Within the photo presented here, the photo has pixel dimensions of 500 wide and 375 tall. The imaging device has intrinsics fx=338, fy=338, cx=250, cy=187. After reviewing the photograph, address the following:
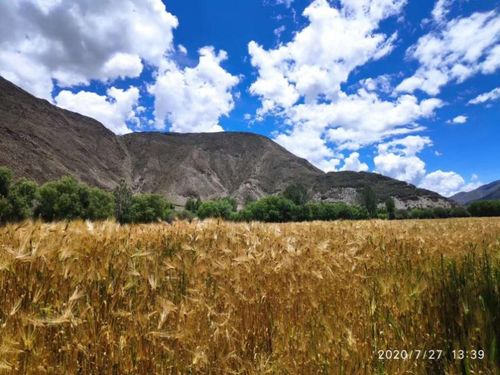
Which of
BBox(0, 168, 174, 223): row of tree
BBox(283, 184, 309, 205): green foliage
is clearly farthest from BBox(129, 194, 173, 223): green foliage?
BBox(283, 184, 309, 205): green foliage

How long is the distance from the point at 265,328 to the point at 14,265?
2.61m

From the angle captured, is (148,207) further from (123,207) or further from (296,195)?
(296,195)

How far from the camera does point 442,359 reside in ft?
9.02

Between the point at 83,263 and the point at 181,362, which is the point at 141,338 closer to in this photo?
the point at 181,362

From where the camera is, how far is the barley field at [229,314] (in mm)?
2428

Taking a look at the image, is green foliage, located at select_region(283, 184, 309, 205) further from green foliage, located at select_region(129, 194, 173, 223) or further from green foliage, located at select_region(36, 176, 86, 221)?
green foliage, located at select_region(36, 176, 86, 221)

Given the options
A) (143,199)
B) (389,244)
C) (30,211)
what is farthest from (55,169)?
(389,244)

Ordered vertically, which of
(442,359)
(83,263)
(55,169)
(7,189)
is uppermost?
(55,169)

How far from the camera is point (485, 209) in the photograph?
113812mm

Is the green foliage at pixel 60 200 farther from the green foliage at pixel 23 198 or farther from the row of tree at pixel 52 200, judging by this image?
the green foliage at pixel 23 198
